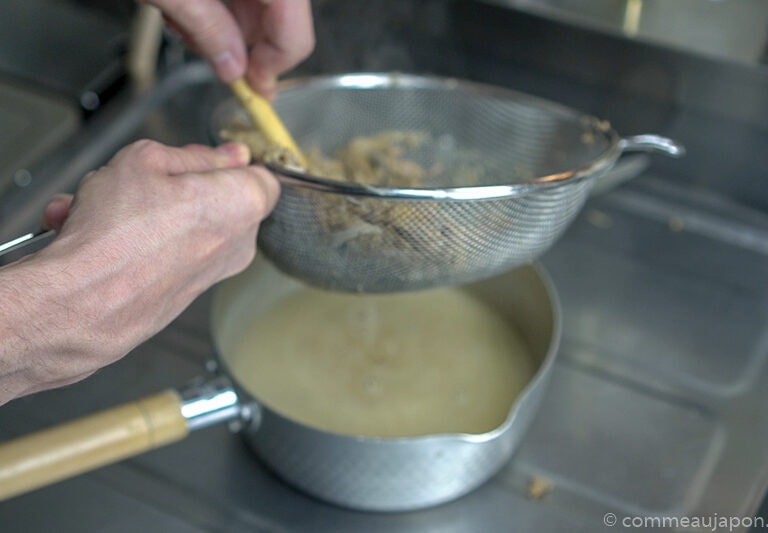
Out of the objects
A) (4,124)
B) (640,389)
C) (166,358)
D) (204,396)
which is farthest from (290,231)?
(4,124)

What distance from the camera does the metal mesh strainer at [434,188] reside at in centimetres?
62

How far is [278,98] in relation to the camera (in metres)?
A: 0.78

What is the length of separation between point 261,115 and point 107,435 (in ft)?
0.82

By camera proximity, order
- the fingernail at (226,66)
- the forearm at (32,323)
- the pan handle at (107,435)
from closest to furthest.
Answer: the forearm at (32,323), the pan handle at (107,435), the fingernail at (226,66)

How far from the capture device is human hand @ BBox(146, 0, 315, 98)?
2.04ft

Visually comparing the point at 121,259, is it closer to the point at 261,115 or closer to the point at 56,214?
the point at 56,214

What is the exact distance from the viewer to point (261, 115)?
667 mm

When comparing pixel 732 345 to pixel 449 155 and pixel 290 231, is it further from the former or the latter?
pixel 290 231

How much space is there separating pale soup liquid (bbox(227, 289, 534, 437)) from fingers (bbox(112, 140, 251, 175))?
0.18 meters

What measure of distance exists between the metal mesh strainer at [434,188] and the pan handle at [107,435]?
12 centimetres

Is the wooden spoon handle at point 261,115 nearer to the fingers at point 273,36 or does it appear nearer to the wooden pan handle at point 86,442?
the fingers at point 273,36

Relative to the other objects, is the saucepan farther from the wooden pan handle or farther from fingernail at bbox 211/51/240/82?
fingernail at bbox 211/51/240/82

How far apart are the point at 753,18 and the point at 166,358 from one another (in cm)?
66

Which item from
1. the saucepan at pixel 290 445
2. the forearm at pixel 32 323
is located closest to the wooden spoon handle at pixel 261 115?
the saucepan at pixel 290 445
